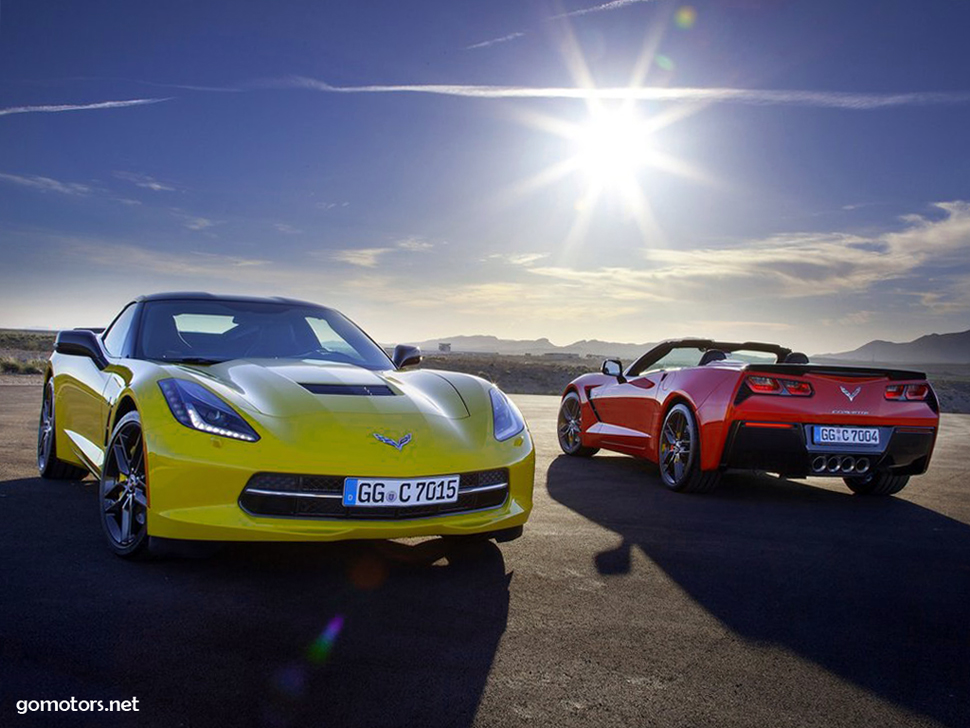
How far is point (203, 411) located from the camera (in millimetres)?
3729

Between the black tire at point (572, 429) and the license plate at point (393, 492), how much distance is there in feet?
17.0

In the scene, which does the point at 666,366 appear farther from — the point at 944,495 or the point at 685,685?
the point at 685,685

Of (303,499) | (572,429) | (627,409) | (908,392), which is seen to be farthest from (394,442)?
(572,429)

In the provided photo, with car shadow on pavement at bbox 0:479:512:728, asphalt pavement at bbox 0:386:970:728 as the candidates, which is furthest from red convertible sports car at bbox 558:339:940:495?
car shadow on pavement at bbox 0:479:512:728

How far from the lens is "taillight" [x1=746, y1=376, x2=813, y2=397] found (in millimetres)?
6285

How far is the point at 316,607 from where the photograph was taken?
327cm

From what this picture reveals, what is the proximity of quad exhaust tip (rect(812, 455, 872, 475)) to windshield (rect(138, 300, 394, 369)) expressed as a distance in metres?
3.48

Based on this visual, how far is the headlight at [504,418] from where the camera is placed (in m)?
4.20

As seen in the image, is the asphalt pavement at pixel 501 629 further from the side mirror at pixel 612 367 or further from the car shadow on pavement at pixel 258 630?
the side mirror at pixel 612 367

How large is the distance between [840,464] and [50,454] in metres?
6.04

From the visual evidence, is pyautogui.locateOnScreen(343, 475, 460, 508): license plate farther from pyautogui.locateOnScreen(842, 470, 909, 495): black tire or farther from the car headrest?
pyautogui.locateOnScreen(842, 470, 909, 495): black tire

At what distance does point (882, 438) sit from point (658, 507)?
6.57ft

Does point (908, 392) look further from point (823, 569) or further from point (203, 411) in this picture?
point (203, 411)

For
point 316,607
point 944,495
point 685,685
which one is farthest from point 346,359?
point 944,495
